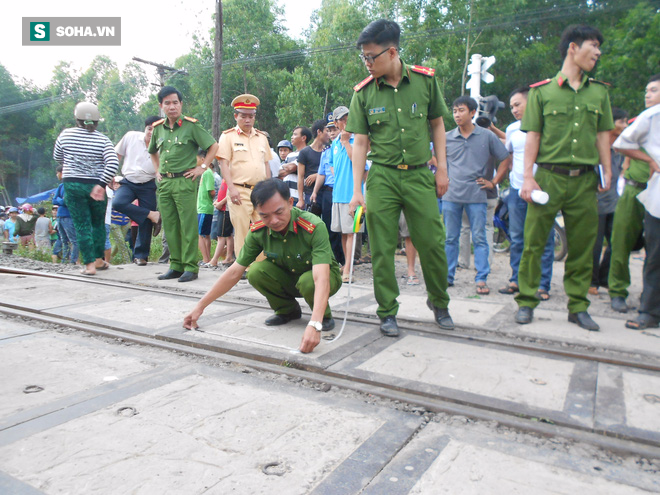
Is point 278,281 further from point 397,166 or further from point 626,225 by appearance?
point 626,225

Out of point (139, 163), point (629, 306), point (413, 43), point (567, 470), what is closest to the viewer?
point (567, 470)

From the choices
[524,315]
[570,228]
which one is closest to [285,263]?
[524,315]

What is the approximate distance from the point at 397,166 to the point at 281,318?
1.43m

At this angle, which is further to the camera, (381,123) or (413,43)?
(413,43)

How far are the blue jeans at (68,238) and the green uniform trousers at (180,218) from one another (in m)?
2.81

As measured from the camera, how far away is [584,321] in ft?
12.2

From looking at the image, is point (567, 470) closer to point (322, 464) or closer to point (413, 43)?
point (322, 464)

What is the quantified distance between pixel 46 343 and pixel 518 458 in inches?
119

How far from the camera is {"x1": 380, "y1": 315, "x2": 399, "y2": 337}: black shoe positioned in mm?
3545

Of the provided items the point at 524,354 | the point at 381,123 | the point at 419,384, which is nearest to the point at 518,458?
the point at 419,384

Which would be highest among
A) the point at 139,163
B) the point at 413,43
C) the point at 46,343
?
the point at 413,43

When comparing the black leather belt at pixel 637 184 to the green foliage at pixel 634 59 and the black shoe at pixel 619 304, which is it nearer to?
the black shoe at pixel 619 304

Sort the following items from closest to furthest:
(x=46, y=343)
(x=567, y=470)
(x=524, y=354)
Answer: (x=567, y=470)
(x=524, y=354)
(x=46, y=343)

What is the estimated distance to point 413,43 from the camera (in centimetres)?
2591
